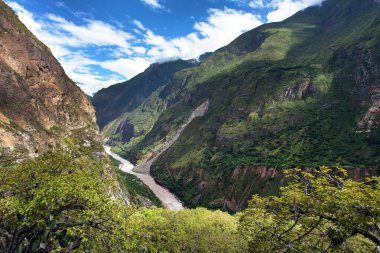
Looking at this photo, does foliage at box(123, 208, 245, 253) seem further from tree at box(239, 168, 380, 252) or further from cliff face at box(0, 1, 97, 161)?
cliff face at box(0, 1, 97, 161)

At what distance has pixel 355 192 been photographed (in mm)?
19344

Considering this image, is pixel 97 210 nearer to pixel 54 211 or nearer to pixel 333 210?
pixel 54 211

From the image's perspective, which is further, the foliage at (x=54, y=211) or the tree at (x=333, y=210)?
the foliage at (x=54, y=211)

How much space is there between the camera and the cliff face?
112812 millimetres

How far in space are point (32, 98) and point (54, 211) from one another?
4952 inches

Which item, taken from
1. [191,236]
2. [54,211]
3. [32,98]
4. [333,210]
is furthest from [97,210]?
[32,98]

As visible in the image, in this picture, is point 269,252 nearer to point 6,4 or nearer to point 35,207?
point 35,207

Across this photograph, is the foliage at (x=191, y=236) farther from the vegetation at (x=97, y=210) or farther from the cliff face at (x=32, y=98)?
the cliff face at (x=32, y=98)

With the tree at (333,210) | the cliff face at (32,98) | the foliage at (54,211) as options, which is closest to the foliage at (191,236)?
the foliage at (54,211)

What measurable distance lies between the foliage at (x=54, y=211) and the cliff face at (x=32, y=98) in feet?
254

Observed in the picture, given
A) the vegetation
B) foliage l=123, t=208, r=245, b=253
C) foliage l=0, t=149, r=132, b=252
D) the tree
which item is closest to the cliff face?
foliage l=123, t=208, r=245, b=253

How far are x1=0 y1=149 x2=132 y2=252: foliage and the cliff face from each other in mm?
77410

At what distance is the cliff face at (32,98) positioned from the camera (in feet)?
370

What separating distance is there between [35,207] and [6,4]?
164 meters
